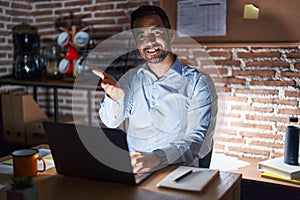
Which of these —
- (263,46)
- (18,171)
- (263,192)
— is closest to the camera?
(18,171)

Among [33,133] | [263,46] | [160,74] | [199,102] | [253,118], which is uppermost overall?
[263,46]

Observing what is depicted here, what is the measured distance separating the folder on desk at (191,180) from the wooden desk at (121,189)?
18mm

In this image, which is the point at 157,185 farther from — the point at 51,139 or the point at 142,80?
the point at 142,80

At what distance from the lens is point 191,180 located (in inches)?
49.6

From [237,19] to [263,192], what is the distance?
42.9 inches

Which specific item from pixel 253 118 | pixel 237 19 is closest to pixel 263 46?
pixel 237 19

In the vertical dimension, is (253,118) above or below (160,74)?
below

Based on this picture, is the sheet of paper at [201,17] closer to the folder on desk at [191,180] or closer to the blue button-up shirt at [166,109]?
the blue button-up shirt at [166,109]

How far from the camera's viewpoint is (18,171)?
137 cm

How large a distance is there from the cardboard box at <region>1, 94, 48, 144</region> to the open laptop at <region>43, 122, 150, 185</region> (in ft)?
5.72

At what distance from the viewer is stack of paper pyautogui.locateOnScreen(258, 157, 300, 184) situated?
196cm

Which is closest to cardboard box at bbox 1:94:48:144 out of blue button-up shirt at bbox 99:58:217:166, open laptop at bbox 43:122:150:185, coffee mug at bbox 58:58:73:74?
coffee mug at bbox 58:58:73:74

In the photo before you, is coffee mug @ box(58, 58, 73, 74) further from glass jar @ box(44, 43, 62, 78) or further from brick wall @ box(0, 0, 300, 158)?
brick wall @ box(0, 0, 300, 158)

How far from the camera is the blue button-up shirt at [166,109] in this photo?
1922 millimetres
